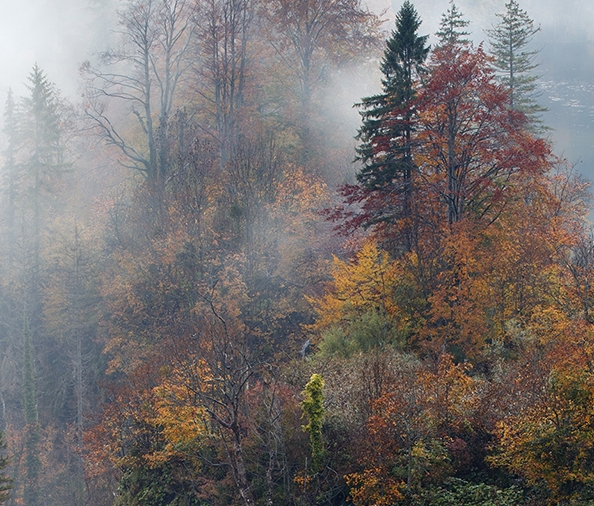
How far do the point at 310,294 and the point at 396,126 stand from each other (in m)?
8.64

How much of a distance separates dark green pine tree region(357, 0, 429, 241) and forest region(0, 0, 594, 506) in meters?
0.10

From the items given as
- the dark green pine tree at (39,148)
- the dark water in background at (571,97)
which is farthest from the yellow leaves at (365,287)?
the dark water in background at (571,97)

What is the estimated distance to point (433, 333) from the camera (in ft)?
70.9

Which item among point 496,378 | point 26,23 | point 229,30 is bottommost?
point 496,378

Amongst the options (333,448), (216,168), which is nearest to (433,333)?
(333,448)

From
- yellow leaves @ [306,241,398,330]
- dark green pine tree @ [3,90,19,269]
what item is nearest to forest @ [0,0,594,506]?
yellow leaves @ [306,241,398,330]

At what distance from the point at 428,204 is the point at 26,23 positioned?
10187cm

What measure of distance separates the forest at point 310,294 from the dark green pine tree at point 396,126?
0.34 feet

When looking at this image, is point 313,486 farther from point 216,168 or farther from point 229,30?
point 229,30

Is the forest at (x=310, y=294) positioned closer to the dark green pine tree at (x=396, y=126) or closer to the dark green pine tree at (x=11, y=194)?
the dark green pine tree at (x=396, y=126)

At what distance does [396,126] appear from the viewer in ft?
83.3

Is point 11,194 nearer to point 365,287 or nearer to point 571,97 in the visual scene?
point 365,287

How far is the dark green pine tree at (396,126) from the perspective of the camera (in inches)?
991

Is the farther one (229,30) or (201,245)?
(229,30)
